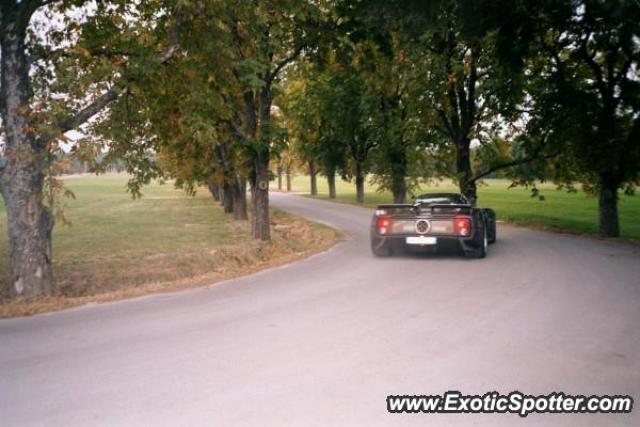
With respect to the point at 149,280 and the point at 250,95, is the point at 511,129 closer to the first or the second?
the point at 250,95

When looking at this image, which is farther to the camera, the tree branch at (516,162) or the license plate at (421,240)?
the tree branch at (516,162)

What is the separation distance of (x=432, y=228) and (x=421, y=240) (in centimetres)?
33

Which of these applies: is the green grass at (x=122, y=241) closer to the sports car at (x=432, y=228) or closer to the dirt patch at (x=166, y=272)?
the dirt patch at (x=166, y=272)

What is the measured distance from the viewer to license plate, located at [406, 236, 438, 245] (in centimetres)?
1034

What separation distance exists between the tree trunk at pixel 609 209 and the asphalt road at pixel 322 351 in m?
8.13

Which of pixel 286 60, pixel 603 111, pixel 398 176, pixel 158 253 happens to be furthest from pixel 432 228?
pixel 398 176

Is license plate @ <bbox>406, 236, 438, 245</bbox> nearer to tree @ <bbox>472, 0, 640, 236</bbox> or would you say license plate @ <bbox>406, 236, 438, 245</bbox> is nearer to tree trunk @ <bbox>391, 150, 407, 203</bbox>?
tree @ <bbox>472, 0, 640, 236</bbox>

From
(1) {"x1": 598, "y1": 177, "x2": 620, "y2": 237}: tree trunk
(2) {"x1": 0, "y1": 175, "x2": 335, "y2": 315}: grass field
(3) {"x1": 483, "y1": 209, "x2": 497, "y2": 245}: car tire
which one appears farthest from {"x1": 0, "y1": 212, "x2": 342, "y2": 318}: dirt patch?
(1) {"x1": 598, "y1": 177, "x2": 620, "y2": 237}: tree trunk

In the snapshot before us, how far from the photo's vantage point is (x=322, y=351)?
495 centimetres

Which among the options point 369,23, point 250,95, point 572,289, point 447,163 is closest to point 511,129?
point 447,163

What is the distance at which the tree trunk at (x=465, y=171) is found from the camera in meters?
19.5

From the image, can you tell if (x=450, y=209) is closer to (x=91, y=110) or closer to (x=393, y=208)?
(x=393, y=208)

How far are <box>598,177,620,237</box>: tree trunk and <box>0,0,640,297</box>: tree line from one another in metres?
0.05

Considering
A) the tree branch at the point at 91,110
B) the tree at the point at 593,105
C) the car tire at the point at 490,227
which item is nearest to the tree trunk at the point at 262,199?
the car tire at the point at 490,227
